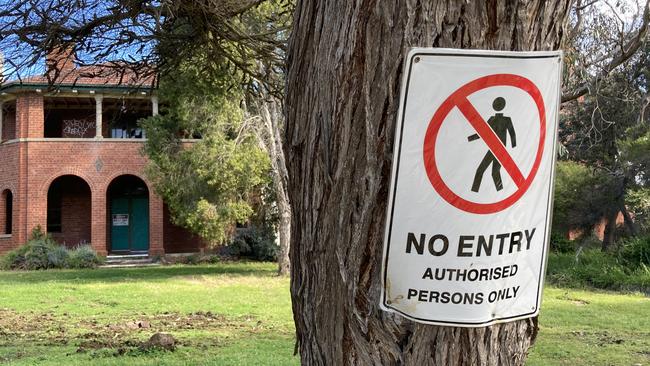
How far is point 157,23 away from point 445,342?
14.2ft

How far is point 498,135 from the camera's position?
1621mm

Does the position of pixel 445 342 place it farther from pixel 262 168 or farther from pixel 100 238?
pixel 100 238

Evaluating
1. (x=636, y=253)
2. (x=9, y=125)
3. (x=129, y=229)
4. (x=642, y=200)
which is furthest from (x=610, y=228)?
(x=9, y=125)

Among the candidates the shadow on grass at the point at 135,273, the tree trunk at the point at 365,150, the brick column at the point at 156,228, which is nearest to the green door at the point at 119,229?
the brick column at the point at 156,228

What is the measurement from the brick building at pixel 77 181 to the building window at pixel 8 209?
0.04 m

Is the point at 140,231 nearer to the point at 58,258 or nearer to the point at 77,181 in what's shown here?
the point at 77,181

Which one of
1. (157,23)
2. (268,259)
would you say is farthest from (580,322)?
(268,259)

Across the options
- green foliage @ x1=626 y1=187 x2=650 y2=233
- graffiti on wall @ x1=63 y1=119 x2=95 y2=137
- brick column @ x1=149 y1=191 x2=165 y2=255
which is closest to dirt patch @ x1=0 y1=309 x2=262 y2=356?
green foliage @ x1=626 y1=187 x2=650 y2=233

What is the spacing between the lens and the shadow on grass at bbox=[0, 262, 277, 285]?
19.4 m

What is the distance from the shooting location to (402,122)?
164cm

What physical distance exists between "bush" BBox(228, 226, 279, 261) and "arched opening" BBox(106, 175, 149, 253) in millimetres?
5057

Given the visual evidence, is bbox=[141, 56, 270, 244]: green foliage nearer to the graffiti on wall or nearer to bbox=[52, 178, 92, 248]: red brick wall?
the graffiti on wall

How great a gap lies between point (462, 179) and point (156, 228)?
26.2 meters

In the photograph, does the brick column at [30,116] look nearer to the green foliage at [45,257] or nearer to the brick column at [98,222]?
the brick column at [98,222]
